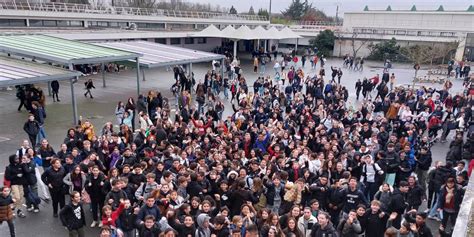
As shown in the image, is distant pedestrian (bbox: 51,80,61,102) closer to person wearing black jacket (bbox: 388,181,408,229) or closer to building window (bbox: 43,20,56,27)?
building window (bbox: 43,20,56,27)

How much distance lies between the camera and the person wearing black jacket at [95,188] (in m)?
7.21

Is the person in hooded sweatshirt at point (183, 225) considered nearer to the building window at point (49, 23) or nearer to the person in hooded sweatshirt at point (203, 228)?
the person in hooded sweatshirt at point (203, 228)

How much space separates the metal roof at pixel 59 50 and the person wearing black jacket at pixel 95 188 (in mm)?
7845

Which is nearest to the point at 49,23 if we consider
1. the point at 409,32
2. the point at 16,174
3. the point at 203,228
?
the point at 16,174

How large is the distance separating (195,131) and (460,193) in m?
6.65

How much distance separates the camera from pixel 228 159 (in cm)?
875

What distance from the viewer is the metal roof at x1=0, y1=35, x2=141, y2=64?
46.4 ft

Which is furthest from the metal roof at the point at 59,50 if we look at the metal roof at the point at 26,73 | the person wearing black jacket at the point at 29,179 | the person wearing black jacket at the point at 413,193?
the person wearing black jacket at the point at 413,193

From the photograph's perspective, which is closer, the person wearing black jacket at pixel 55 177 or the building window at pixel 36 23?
the person wearing black jacket at pixel 55 177

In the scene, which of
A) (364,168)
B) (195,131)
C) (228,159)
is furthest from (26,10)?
(364,168)

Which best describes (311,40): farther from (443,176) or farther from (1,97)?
(443,176)

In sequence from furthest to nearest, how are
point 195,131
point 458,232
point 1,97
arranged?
point 1,97 < point 195,131 < point 458,232

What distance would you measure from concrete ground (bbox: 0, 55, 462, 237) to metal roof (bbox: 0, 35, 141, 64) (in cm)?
248

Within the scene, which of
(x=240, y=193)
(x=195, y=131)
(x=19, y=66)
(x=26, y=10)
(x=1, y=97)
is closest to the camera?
(x=240, y=193)
